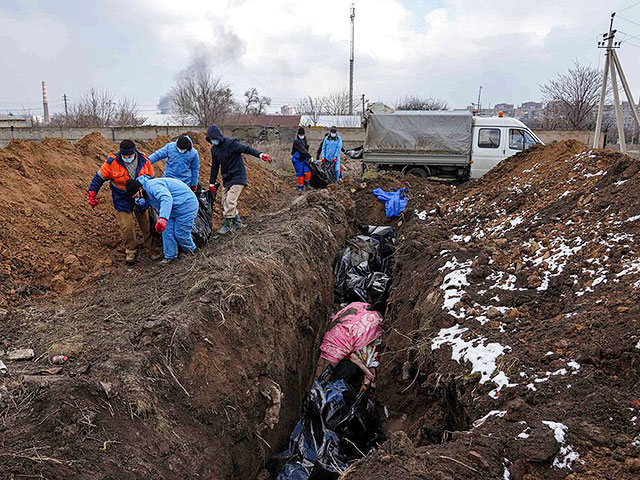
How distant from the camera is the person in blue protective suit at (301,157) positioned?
10.6 m

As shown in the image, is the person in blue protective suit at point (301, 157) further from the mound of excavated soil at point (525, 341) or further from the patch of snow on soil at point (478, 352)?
the patch of snow on soil at point (478, 352)

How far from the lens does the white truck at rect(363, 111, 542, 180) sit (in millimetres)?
13109

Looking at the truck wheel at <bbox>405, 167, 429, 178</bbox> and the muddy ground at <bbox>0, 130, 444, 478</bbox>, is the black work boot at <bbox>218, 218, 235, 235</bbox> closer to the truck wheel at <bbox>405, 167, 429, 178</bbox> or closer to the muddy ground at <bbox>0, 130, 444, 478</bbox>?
the muddy ground at <bbox>0, 130, 444, 478</bbox>

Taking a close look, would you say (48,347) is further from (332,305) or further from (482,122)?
(482,122)

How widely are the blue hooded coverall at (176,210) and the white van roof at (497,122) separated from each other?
993 cm

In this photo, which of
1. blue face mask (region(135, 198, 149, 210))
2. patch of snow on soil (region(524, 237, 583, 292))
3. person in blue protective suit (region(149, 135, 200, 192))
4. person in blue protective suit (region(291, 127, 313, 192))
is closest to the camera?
patch of snow on soil (region(524, 237, 583, 292))

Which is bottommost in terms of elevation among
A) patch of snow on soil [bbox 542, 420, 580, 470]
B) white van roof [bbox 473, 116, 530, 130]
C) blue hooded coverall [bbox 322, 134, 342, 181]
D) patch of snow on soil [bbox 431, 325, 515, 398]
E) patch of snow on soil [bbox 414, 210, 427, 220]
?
patch of snow on soil [bbox 431, 325, 515, 398]

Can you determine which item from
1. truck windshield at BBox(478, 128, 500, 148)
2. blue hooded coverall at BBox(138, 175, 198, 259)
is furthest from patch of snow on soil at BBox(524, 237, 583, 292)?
truck windshield at BBox(478, 128, 500, 148)

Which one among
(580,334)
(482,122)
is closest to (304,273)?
(580,334)

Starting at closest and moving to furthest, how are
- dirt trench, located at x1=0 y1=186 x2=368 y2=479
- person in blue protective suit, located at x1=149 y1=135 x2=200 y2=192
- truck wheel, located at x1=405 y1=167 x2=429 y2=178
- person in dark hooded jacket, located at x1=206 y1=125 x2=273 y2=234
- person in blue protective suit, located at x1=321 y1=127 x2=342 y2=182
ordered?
dirt trench, located at x1=0 y1=186 x2=368 y2=479
person in blue protective suit, located at x1=149 y1=135 x2=200 y2=192
person in dark hooded jacket, located at x1=206 y1=125 x2=273 y2=234
person in blue protective suit, located at x1=321 y1=127 x2=342 y2=182
truck wheel, located at x1=405 y1=167 x2=429 y2=178

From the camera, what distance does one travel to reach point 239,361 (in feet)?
13.3

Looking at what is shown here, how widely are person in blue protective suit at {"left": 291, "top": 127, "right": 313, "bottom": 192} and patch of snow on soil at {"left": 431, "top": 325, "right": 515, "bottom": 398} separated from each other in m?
7.48

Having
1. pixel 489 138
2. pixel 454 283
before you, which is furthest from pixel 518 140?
pixel 454 283

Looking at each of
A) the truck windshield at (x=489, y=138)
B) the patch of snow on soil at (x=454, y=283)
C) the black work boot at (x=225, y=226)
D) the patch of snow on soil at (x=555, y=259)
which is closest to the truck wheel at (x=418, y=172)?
the truck windshield at (x=489, y=138)
